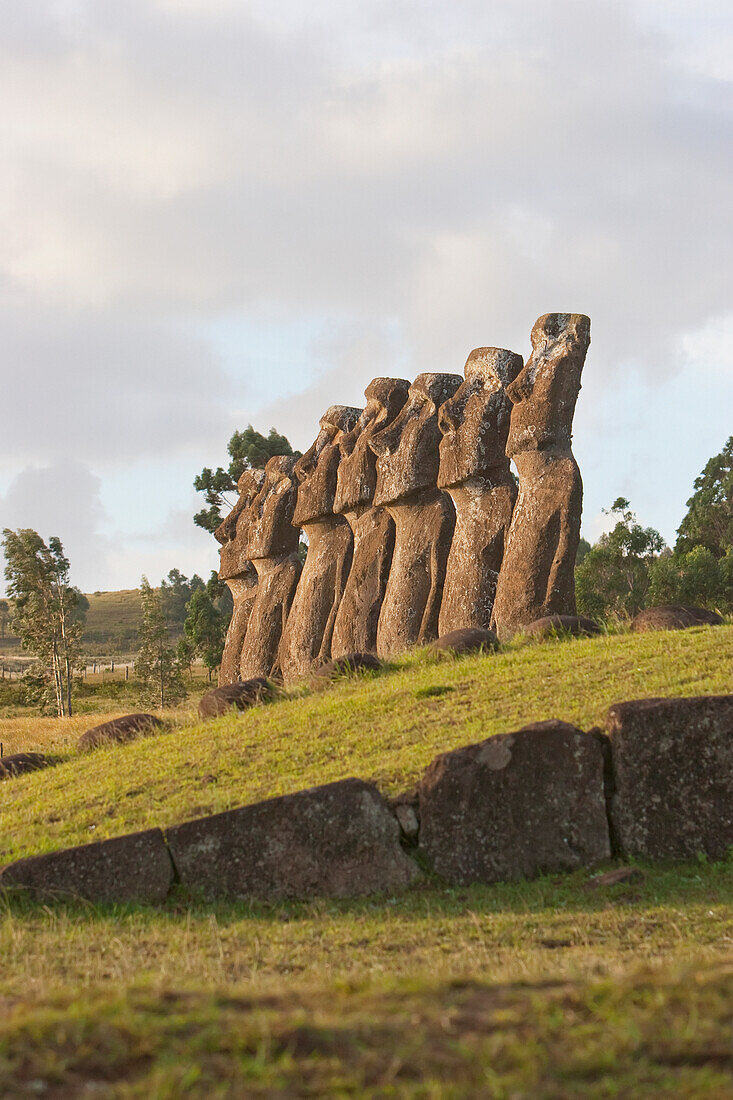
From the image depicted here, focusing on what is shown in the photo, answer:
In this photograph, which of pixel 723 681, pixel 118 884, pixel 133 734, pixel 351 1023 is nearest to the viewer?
pixel 351 1023

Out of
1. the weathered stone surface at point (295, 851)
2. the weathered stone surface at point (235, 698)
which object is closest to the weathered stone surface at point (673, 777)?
the weathered stone surface at point (295, 851)

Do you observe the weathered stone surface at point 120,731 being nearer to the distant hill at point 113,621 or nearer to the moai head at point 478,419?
the moai head at point 478,419

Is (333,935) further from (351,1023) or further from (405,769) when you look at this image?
(351,1023)

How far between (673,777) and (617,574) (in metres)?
28.6

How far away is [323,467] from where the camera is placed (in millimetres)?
20672

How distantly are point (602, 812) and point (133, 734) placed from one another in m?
6.47

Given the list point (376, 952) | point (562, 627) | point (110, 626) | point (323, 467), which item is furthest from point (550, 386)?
point (110, 626)

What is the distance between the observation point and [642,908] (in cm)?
614

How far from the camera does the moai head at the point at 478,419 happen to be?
51.8 feet

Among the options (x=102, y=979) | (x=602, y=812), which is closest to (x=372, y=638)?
(x=602, y=812)

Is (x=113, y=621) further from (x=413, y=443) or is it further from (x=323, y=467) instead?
(x=413, y=443)

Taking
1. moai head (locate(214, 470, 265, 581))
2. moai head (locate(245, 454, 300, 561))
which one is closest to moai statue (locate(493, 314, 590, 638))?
moai head (locate(245, 454, 300, 561))

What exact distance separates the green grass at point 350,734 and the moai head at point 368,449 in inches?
306

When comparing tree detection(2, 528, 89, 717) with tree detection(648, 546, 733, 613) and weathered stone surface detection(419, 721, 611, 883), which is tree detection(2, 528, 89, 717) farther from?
weathered stone surface detection(419, 721, 611, 883)
